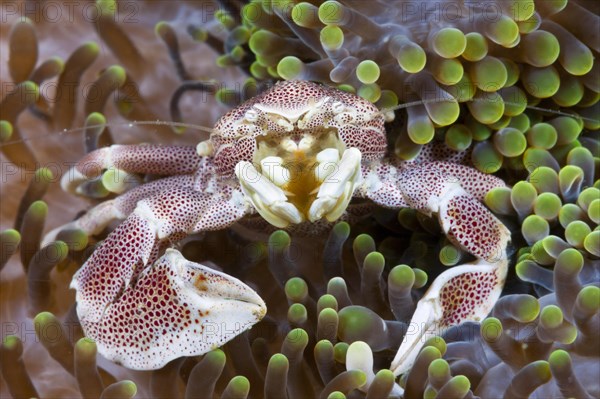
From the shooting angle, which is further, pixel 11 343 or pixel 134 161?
Answer: pixel 134 161

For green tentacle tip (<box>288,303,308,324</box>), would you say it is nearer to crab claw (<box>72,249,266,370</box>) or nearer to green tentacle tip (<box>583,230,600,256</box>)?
crab claw (<box>72,249,266,370</box>)

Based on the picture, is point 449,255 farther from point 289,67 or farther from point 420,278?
point 289,67

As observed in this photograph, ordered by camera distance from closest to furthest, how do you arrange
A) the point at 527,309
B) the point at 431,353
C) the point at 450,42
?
the point at 431,353, the point at 527,309, the point at 450,42

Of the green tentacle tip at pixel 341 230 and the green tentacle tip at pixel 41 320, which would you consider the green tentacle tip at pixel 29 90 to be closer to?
the green tentacle tip at pixel 41 320

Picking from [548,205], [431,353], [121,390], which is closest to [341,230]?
[431,353]

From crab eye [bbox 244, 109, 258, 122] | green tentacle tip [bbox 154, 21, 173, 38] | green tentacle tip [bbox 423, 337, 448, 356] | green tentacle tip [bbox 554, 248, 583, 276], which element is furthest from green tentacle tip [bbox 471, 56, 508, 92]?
green tentacle tip [bbox 154, 21, 173, 38]

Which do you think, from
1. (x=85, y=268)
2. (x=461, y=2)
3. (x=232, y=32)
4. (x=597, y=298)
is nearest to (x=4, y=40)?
(x=232, y=32)

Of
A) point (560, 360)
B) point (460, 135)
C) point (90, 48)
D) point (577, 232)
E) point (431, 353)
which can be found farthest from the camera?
point (90, 48)
